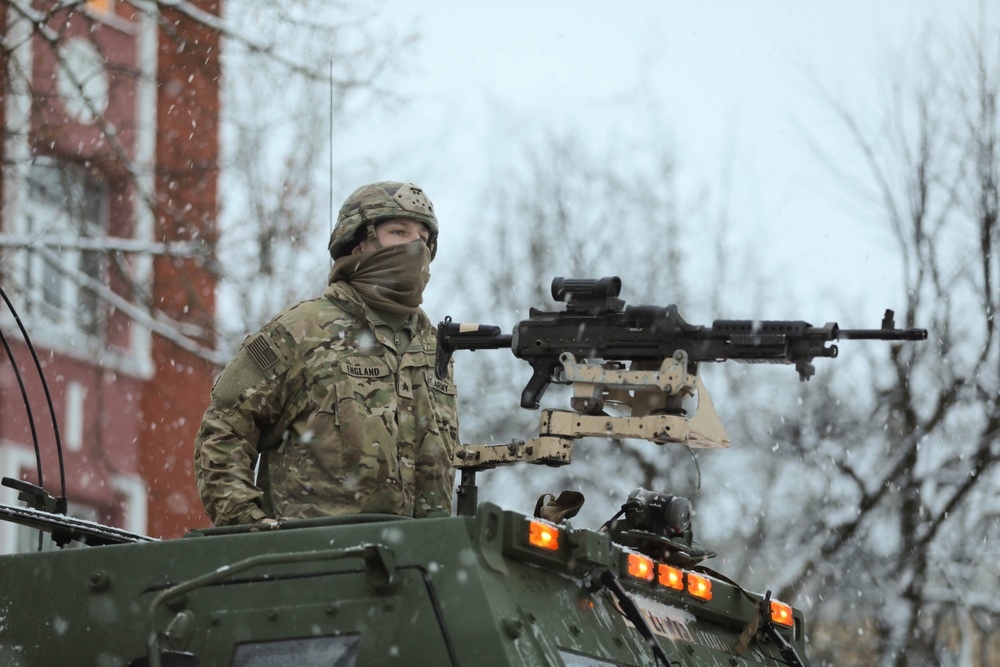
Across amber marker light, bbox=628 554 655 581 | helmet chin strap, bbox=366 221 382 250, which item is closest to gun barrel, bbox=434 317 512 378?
helmet chin strap, bbox=366 221 382 250

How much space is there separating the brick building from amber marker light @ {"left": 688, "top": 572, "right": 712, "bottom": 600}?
273 inches

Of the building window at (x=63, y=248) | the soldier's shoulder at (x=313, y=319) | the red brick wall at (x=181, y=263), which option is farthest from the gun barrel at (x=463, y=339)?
the red brick wall at (x=181, y=263)

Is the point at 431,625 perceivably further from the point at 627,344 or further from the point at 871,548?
the point at 871,548

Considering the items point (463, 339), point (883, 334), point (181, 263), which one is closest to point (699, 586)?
point (883, 334)

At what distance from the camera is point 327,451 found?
5.68 meters

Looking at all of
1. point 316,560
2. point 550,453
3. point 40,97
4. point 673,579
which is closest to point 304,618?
point 316,560

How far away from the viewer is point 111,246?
12.5m

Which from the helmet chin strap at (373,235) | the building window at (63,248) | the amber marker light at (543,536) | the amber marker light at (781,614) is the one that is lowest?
the amber marker light at (781,614)

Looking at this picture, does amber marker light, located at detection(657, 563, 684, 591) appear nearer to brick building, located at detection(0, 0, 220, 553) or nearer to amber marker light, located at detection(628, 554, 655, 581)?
amber marker light, located at detection(628, 554, 655, 581)

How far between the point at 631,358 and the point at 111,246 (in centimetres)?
792

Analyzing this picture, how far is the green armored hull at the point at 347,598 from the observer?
14.4 feet

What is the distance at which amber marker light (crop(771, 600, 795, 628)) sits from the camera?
19.5 ft

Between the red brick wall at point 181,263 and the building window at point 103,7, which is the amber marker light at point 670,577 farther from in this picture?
the building window at point 103,7

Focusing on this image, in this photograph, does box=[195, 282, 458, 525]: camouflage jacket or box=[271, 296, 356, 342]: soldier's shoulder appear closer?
box=[195, 282, 458, 525]: camouflage jacket
